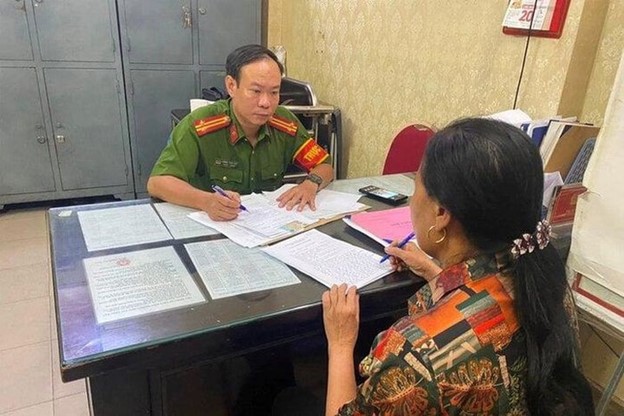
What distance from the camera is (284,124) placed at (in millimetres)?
1891

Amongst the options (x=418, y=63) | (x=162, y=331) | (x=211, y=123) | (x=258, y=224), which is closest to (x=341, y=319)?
(x=162, y=331)

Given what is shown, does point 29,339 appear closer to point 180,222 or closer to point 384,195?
point 180,222

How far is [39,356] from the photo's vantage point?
188cm

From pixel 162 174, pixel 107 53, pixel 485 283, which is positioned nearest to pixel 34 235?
pixel 107 53

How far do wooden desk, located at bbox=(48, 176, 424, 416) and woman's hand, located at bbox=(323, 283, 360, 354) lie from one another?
3 centimetres

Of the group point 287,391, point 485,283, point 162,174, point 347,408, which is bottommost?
point 287,391

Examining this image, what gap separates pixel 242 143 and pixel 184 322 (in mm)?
1052

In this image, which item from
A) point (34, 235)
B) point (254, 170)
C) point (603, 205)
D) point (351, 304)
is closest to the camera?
point (351, 304)

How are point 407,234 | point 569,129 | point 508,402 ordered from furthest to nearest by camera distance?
1. point 569,129
2. point 407,234
3. point 508,402

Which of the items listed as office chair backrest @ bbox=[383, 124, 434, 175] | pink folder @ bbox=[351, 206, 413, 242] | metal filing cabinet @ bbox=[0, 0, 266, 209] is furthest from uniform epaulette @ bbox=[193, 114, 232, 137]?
metal filing cabinet @ bbox=[0, 0, 266, 209]

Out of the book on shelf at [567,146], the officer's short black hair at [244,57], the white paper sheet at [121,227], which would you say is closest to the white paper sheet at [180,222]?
the white paper sheet at [121,227]

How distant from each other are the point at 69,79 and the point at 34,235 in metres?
1.08

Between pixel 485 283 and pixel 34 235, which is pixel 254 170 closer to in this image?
pixel 485 283

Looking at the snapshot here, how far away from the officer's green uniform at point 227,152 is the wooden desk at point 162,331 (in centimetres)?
65
